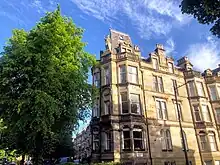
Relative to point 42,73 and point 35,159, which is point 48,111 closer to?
point 42,73

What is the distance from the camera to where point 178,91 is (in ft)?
105

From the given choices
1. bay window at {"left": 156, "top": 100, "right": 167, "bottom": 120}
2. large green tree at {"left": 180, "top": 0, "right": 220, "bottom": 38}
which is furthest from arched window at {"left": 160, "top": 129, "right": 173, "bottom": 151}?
large green tree at {"left": 180, "top": 0, "right": 220, "bottom": 38}

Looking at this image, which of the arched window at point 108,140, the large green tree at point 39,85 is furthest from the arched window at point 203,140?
the large green tree at point 39,85

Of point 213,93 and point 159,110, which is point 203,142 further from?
point 213,93

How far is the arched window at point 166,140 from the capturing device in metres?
27.2

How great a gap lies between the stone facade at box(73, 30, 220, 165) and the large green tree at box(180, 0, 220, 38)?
547 inches

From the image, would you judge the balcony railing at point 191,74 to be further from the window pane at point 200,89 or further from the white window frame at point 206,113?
the white window frame at point 206,113

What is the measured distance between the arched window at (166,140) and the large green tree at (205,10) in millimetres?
18958

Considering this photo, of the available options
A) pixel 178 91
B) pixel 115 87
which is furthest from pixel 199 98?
pixel 115 87

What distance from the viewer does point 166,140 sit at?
27.7 m

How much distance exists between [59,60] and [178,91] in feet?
65.6

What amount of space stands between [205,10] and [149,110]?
18619 millimetres

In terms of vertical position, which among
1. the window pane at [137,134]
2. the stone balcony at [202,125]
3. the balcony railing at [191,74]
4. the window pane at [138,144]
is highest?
the balcony railing at [191,74]

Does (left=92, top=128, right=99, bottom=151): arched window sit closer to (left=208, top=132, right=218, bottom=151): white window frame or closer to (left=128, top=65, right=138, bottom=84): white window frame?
(left=128, top=65, right=138, bottom=84): white window frame
